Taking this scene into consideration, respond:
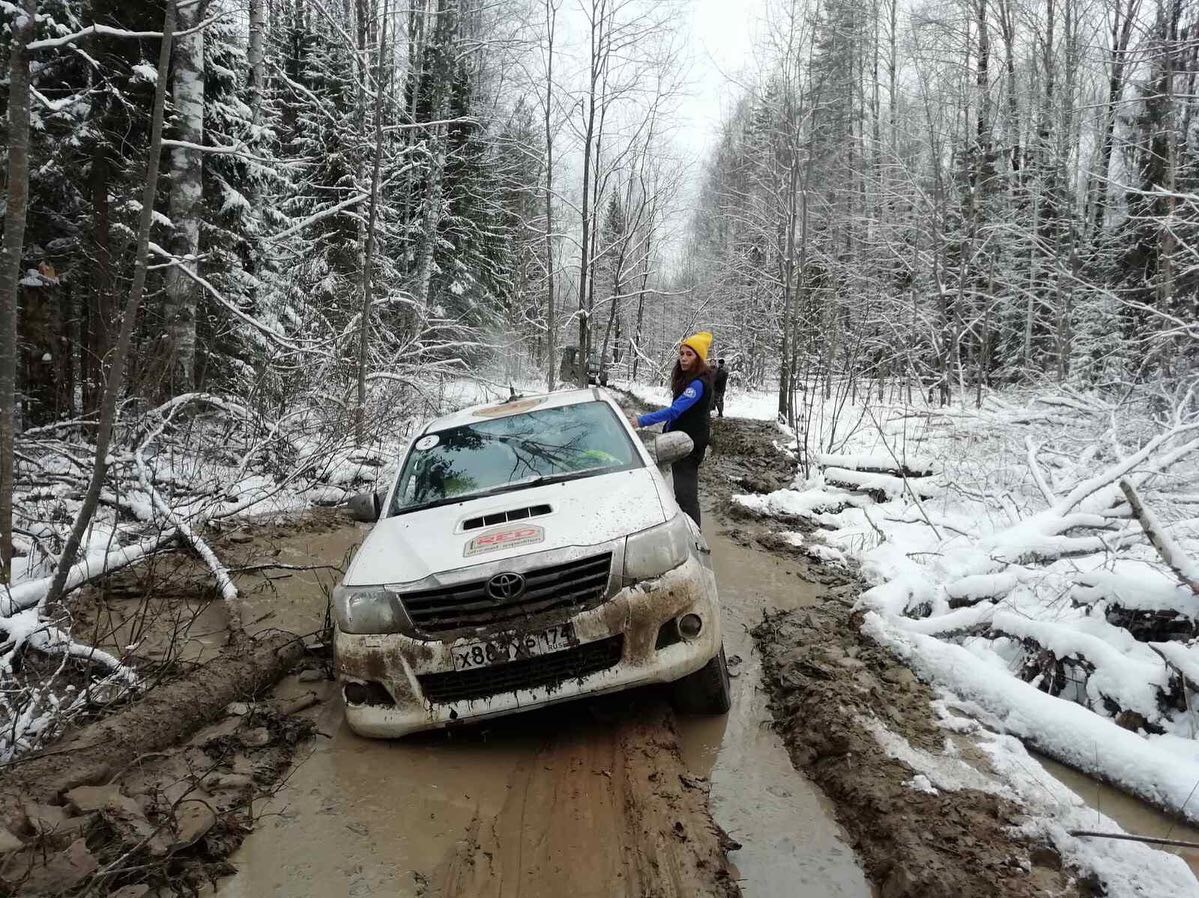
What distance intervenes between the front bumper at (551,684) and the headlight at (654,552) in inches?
1.9

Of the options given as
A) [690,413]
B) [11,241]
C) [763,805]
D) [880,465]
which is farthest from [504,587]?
[880,465]

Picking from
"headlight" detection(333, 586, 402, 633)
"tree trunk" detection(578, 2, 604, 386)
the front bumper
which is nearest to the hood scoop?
"headlight" detection(333, 586, 402, 633)

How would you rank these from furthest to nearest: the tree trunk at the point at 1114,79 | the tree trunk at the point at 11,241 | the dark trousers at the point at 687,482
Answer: the tree trunk at the point at 1114,79
the dark trousers at the point at 687,482
the tree trunk at the point at 11,241

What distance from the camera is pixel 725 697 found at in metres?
3.54

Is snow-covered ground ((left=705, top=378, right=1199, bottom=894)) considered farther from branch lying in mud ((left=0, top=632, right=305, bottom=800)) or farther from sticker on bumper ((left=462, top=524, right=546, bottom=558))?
branch lying in mud ((left=0, top=632, right=305, bottom=800))

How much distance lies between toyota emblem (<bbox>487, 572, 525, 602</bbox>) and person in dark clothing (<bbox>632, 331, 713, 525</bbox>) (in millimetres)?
2783

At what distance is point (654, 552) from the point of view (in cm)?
317

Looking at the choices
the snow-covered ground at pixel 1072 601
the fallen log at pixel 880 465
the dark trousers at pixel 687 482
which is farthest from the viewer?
the fallen log at pixel 880 465

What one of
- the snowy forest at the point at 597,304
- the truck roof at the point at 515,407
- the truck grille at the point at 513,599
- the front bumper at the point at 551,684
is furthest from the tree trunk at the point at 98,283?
the truck grille at the point at 513,599

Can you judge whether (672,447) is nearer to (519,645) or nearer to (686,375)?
(519,645)

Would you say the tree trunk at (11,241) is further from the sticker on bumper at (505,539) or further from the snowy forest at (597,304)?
the sticker on bumper at (505,539)

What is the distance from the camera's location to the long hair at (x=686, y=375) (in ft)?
19.2

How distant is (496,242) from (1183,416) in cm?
2310

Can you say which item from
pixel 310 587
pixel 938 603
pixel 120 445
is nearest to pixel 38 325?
pixel 120 445
